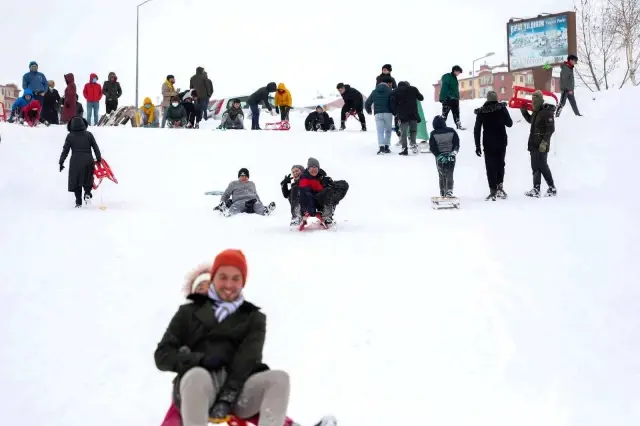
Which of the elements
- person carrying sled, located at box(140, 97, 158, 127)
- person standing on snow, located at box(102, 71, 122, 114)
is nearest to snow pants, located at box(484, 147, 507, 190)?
person standing on snow, located at box(102, 71, 122, 114)

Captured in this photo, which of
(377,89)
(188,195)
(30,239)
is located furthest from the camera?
(377,89)

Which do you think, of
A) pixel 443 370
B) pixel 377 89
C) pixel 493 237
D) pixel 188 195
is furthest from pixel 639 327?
pixel 377 89

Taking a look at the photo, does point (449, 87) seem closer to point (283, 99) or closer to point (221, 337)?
point (283, 99)

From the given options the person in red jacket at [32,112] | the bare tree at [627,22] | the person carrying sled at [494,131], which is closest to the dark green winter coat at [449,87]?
the person carrying sled at [494,131]

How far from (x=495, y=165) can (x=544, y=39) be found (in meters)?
18.5

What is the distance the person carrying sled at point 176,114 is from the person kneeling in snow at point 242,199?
1181 cm

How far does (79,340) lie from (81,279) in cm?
220

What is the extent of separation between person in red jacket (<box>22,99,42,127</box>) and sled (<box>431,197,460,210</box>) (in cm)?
1333

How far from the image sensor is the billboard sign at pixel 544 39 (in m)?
32.5

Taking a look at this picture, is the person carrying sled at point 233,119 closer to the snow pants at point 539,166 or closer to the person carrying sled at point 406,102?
the person carrying sled at point 406,102

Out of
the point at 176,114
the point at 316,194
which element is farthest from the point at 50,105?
the point at 316,194

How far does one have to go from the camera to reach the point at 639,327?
7914 mm

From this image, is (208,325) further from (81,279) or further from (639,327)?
(81,279)

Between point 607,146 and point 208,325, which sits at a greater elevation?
point 607,146
